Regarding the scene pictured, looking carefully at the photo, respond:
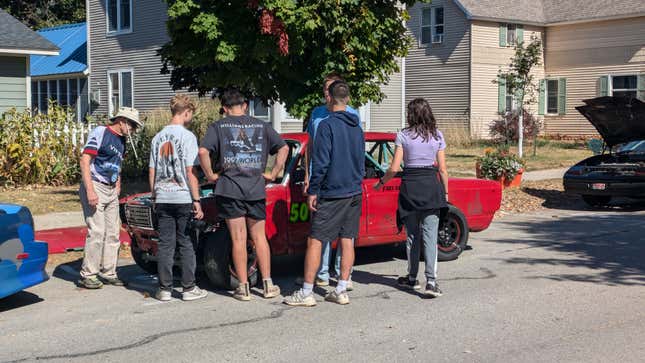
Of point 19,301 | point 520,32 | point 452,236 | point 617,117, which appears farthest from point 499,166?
point 520,32

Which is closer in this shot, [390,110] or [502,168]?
[502,168]

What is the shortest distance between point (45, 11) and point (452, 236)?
40612 mm

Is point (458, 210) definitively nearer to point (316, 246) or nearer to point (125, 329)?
point (316, 246)

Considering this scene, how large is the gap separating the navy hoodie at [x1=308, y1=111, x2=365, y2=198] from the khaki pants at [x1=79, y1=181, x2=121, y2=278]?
2090 mm

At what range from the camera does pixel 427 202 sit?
7.59 m

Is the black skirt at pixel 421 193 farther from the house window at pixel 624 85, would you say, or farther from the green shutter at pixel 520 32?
the green shutter at pixel 520 32

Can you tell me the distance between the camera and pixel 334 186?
729 cm

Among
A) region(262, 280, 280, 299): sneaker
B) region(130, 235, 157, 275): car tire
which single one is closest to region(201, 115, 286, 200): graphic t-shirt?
region(262, 280, 280, 299): sneaker

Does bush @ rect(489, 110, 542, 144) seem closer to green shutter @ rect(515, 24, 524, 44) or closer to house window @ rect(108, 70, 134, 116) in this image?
green shutter @ rect(515, 24, 524, 44)

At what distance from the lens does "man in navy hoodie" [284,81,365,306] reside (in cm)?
728

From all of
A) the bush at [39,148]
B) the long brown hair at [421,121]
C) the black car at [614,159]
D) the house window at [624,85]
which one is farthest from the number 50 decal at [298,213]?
the house window at [624,85]

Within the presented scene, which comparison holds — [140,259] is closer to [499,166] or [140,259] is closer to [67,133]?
[499,166]

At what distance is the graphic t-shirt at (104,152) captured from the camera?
7.89 meters

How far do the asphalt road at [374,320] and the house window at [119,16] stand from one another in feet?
73.1
